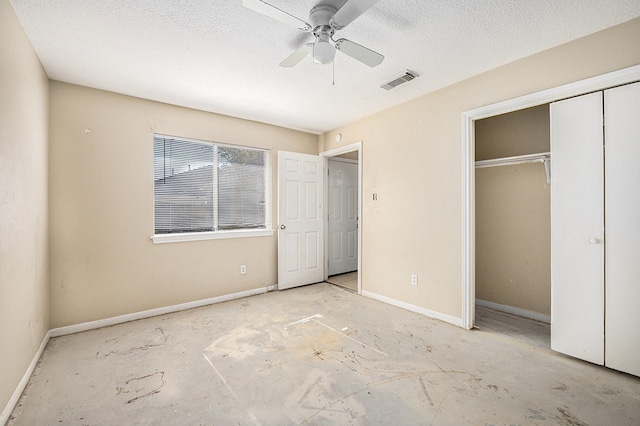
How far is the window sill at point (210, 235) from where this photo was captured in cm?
338

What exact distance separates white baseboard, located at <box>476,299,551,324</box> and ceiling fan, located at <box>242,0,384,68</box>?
317 centimetres

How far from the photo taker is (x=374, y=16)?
192cm

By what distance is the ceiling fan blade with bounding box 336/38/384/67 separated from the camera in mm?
1895

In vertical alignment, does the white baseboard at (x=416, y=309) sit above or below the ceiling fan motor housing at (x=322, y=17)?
below

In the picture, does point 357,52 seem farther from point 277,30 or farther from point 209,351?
point 209,351

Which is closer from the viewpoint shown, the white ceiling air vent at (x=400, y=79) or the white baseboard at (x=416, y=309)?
the white ceiling air vent at (x=400, y=79)

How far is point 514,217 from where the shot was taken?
131 inches

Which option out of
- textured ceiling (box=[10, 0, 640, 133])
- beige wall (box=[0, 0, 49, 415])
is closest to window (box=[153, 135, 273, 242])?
textured ceiling (box=[10, 0, 640, 133])

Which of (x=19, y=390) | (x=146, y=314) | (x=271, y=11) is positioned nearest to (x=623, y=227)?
(x=271, y=11)

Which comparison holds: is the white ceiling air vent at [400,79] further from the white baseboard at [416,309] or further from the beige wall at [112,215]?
the white baseboard at [416,309]

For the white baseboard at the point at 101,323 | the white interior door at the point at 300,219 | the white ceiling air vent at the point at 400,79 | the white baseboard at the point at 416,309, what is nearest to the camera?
the white baseboard at the point at 101,323

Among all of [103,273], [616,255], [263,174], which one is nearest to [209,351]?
[103,273]

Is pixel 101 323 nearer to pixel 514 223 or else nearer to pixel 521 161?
pixel 514 223

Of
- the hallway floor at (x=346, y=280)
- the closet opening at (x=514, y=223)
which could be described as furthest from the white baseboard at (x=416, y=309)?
the hallway floor at (x=346, y=280)
